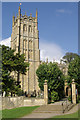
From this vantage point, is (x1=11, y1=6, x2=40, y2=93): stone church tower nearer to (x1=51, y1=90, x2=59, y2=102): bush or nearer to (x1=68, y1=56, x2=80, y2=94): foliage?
(x1=51, y1=90, x2=59, y2=102): bush

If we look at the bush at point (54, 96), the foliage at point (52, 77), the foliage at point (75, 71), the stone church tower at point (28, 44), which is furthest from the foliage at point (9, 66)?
the stone church tower at point (28, 44)

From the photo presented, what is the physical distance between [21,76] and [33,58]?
27.8 ft

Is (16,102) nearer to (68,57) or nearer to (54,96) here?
(54,96)

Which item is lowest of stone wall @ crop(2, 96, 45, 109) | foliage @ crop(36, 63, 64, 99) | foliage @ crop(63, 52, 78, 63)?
stone wall @ crop(2, 96, 45, 109)

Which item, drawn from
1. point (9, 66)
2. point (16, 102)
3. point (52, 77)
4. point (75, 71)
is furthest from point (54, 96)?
point (9, 66)

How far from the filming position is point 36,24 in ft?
213

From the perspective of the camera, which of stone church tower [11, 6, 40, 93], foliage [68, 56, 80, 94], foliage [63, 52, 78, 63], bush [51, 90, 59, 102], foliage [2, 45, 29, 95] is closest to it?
foliage [2, 45, 29, 95]

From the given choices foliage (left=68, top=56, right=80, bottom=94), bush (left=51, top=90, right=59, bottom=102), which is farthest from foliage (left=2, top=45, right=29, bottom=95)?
foliage (left=68, top=56, right=80, bottom=94)

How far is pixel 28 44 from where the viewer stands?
61031 mm

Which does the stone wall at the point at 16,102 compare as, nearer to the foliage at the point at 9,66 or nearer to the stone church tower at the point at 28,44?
the foliage at the point at 9,66

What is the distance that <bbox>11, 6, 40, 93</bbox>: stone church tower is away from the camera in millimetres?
56656

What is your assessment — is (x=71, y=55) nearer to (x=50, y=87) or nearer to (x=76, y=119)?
(x=50, y=87)

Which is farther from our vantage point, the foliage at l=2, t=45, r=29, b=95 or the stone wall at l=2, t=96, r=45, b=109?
the foliage at l=2, t=45, r=29, b=95

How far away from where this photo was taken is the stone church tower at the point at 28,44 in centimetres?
5666
